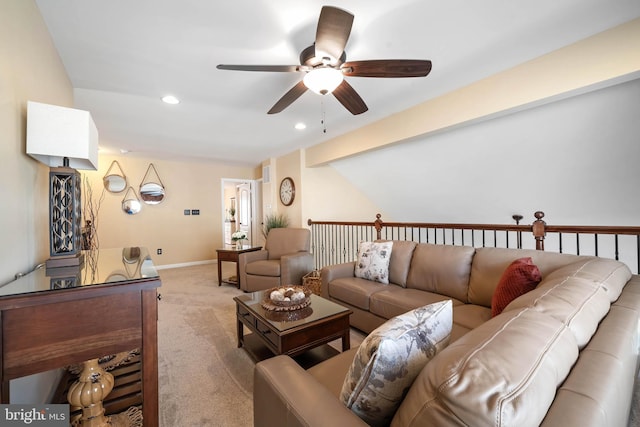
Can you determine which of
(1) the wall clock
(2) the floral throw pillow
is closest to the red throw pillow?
(2) the floral throw pillow

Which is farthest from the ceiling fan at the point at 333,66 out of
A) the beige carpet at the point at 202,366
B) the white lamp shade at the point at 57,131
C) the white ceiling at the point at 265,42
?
the beige carpet at the point at 202,366

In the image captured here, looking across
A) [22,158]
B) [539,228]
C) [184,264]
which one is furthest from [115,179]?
[539,228]

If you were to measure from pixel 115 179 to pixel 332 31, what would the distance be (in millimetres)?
5456

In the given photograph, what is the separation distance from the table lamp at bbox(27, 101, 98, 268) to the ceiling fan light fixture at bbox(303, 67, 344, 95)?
52.2 inches

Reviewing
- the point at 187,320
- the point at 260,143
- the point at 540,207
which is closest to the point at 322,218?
the point at 260,143

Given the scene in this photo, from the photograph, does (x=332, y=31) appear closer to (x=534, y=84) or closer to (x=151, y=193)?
(x=534, y=84)

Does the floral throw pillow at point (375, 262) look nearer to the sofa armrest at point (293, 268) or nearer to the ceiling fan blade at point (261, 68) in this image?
the sofa armrest at point (293, 268)

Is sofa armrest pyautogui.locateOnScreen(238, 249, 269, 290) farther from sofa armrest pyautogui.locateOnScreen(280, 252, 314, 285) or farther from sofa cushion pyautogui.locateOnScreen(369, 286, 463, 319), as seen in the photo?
sofa cushion pyautogui.locateOnScreen(369, 286, 463, 319)

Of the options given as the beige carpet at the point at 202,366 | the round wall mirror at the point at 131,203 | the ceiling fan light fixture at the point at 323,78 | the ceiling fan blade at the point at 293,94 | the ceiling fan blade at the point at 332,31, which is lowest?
the beige carpet at the point at 202,366

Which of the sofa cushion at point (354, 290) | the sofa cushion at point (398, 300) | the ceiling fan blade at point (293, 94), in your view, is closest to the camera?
the ceiling fan blade at point (293, 94)

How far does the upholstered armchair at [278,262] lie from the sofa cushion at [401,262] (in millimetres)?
1433

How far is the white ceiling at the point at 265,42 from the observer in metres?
1.50

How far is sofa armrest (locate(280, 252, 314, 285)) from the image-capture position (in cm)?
348

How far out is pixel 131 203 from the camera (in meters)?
5.18
